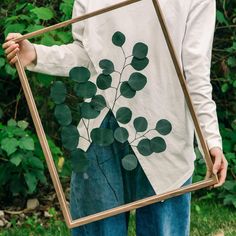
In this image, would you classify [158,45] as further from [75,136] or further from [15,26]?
[15,26]

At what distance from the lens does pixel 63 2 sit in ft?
14.9

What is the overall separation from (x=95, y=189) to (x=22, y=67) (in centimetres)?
45

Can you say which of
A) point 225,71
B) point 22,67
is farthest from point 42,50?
point 225,71

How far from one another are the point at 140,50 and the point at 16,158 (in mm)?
2075

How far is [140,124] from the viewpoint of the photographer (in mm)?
2623

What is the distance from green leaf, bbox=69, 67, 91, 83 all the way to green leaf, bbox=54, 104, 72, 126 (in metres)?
0.09

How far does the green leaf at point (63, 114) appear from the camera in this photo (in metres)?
2.61

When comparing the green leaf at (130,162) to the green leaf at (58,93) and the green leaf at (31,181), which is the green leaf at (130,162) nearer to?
the green leaf at (58,93)

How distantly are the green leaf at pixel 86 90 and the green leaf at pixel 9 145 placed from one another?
188cm

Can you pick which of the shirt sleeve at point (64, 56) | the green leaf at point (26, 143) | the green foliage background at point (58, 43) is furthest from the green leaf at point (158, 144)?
the green leaf at point (26, 143)

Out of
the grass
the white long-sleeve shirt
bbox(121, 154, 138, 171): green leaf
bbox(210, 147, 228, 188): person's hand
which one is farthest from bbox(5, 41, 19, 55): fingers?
the grass

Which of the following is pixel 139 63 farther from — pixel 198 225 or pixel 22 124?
pixel 198 225

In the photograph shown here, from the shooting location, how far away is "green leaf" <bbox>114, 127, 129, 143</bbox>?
104 inches

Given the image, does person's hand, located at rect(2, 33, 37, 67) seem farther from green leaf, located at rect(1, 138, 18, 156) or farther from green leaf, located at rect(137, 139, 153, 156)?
green leaf, located at rect(1, 138, 18, 156)
